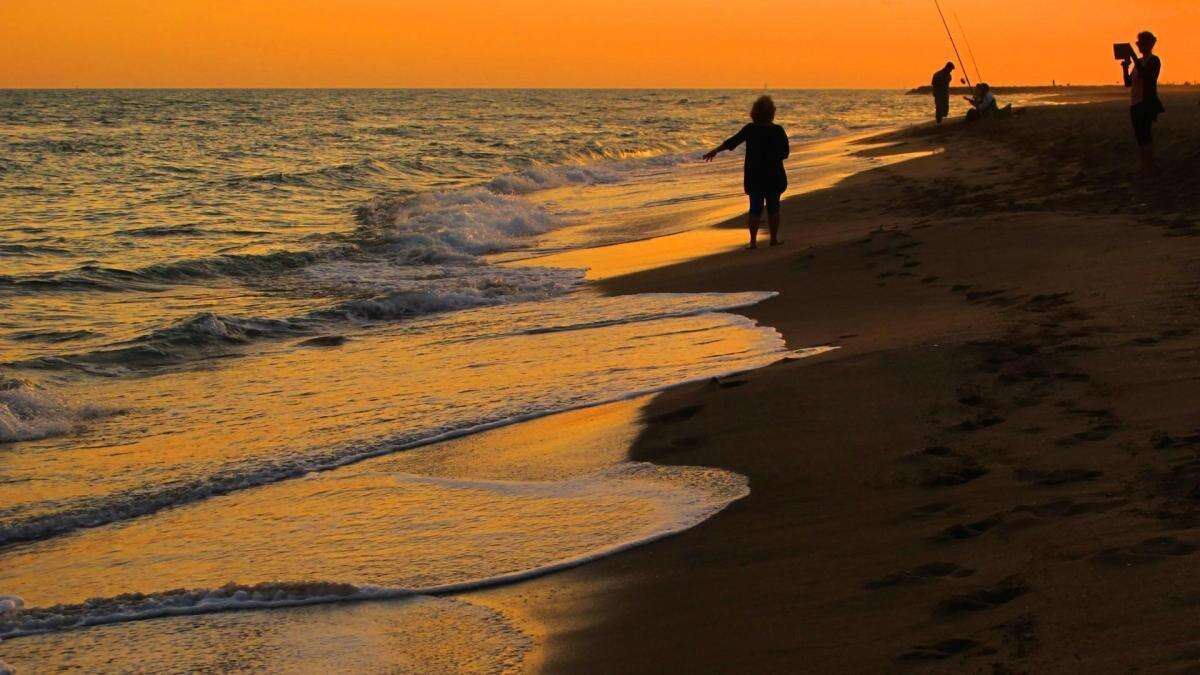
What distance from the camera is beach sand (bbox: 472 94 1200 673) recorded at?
3.21 meters

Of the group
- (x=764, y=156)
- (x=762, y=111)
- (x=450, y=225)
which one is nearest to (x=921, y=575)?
(x=764, y=156)

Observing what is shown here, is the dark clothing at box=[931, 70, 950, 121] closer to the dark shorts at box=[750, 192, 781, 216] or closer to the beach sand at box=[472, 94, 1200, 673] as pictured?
the dark shorts at box=[750, 192, 781, 216]

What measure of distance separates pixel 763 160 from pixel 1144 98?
14.1ft

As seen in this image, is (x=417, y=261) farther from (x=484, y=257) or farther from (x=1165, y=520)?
(x=1165, y=520)

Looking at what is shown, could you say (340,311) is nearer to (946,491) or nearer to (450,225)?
(450,225)

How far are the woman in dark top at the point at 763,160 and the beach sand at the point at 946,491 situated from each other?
11.9 feet

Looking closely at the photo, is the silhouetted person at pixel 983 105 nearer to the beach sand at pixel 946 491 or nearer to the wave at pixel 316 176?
the wave at pixel 316 176

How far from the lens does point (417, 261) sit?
51.9 ft

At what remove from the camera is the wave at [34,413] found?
7.07 m

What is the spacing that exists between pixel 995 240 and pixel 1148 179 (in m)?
3.36

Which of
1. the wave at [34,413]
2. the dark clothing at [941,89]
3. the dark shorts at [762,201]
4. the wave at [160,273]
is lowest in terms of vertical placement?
the wave at [34,413]

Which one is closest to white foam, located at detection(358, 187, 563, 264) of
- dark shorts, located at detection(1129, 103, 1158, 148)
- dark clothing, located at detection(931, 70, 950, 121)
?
dark shorts, located at detection(1129, 103, 1158, 148)

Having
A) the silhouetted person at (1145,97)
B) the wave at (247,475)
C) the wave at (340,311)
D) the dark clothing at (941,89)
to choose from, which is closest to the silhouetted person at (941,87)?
the dark clothing at (941,89)

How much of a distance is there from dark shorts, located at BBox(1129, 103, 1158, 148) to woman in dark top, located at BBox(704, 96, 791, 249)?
12.3 ft
